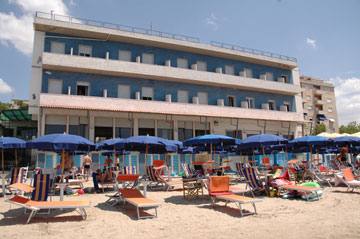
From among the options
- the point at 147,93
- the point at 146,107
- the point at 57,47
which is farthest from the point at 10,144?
the point at 147,93

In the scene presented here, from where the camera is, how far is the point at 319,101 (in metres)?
61.2

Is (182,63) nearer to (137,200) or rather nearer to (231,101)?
(231,101)

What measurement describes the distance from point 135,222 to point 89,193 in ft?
17.6

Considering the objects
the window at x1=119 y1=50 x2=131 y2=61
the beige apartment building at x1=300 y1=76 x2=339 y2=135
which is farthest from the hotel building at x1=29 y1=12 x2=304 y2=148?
the beige apartment building at x1=300 y1=76 x2=339 y2=135

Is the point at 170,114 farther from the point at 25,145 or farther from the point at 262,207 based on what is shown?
the point at 262,207

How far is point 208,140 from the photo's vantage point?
11672mm

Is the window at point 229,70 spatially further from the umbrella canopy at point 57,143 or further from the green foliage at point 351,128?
the green foliage at point 351,128

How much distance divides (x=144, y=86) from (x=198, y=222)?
17888 mm

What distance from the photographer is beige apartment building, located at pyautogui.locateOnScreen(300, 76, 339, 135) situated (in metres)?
58.8

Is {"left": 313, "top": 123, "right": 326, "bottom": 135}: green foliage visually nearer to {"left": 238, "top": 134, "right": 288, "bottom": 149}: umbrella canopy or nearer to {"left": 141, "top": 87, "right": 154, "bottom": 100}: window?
{"left": 141, "top": 87, "right": 154, "bottom": 100}: window

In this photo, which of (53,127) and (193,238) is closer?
(193,238)

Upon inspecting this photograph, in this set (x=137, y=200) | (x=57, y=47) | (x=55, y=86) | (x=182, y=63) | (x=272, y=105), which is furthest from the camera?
(x=272, y=105)

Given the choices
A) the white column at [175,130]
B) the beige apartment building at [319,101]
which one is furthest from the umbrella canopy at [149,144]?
the beige apartment building at [319,101]

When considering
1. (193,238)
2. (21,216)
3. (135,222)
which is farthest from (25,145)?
(193,238)
